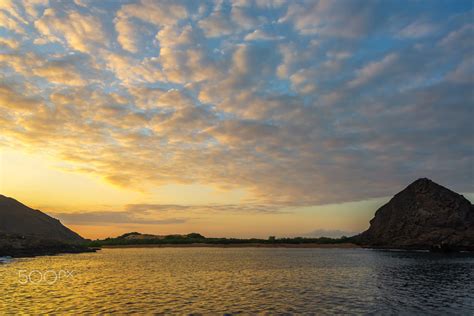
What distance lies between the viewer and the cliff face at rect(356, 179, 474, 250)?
140 metres

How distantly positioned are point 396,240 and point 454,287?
122486 millimetres

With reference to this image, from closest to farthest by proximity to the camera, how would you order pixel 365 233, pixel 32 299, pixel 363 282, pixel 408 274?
pixel 32 299 < pixel 363 282 < pixel 408 274 < pixel 365 233

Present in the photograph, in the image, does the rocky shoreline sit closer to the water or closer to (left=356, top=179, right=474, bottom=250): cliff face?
the water

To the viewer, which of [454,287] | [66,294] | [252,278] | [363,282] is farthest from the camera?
[252,278]

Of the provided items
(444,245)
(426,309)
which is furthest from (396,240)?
(426,309)

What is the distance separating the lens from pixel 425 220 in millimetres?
149750

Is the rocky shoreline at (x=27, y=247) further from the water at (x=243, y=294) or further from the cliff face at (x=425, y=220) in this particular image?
the cliff face at (x=425, y=220)

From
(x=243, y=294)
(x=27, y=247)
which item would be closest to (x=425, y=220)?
(x=243, y=294)

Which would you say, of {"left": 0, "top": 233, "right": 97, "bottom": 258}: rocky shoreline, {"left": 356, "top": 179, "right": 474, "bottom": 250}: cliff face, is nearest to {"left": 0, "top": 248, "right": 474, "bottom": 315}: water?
{"left": 0, "top": 233, "right": 97, "bottom": 258}: rocky shoreline

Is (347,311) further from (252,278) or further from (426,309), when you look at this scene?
(252,278)

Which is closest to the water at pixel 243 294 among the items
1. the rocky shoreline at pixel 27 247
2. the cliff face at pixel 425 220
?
the rocky shoreline at pixel 27 247

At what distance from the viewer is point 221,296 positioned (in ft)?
135

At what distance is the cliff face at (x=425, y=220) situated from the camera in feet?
459

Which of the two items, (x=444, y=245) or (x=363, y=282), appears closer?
(x=363, y=282)
